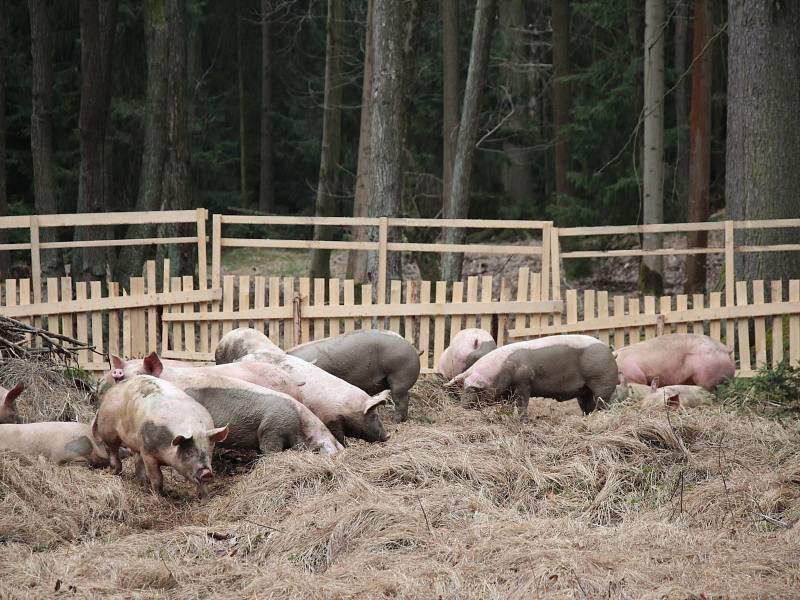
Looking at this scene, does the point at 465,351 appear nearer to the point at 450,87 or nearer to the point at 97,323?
the point at 97,323

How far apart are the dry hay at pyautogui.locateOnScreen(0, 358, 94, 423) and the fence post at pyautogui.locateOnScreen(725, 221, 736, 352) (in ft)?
19.8

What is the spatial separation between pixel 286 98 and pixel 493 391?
72.9 ft

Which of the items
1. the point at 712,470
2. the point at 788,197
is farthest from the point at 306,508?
the point at 788,197

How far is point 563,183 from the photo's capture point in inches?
787

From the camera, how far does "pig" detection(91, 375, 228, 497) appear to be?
19.9 feet

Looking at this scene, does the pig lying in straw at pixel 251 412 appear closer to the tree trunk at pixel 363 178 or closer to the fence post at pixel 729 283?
the fence post at pixel 729 283

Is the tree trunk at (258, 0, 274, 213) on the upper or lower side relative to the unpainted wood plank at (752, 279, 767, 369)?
upper

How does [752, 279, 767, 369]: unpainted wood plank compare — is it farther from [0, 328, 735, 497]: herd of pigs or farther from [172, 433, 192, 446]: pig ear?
[172, 433, 192, 446]: pig ear

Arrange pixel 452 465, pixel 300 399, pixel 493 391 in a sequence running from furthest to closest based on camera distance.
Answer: pixel 493 391 → pixel 300 399 → pixel 452 465

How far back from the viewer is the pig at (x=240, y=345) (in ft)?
27.8

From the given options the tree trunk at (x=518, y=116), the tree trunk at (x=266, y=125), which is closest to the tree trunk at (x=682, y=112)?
the tree trunk at (x=518, y=116)

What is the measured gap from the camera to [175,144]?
51.0 feet

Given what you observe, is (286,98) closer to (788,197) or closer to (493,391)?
(788,197)

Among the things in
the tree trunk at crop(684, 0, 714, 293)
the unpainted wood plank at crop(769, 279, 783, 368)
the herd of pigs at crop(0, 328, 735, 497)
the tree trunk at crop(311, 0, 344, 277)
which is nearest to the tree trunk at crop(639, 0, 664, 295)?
the tree trunk at crop(684, 0, 714, 293)
